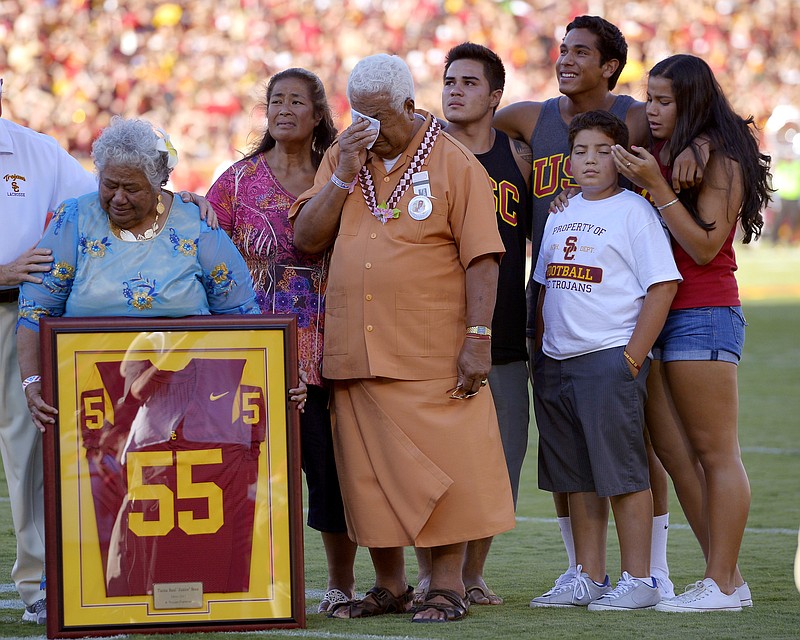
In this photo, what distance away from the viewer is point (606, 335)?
4188mm

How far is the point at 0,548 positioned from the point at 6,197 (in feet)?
5.59

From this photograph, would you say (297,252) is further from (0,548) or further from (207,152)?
(207,152)

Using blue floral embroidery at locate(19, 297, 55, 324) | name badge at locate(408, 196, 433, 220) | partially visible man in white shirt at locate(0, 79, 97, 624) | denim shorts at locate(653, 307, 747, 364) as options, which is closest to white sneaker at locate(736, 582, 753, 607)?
denim shorts at locate(653, 307, 747, 364)

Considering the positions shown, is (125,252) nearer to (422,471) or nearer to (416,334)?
(416,334)

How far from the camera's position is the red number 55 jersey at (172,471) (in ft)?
12.2

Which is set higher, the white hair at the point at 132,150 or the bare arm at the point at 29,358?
the white hair at the point at 132,150

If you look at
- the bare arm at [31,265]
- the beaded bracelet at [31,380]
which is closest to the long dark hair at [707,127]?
→ the bare arm at [31,265]

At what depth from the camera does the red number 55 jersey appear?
373cm

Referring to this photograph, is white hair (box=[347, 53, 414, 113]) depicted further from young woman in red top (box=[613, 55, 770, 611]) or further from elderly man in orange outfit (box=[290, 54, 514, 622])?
young woman in red top (box=[613, 55, 770, 611])

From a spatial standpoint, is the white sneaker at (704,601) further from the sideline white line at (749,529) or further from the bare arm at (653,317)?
the sideline white line at (749,529)

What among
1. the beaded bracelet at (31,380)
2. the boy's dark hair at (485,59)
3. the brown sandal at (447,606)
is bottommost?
the brown sandal at (447,606)

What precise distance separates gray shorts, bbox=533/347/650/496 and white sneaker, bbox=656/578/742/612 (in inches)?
13.8

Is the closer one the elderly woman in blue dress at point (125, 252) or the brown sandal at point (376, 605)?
the elderly woman in blue dress at point (125, 252)

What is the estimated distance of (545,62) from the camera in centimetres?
2273
